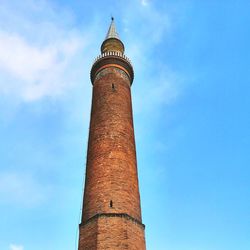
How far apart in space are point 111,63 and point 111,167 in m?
7.15

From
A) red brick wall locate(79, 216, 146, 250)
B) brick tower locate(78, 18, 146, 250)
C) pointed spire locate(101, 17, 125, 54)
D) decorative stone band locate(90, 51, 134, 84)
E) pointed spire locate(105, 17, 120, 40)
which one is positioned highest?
pointed spire locate(105, 17, 120, 40)

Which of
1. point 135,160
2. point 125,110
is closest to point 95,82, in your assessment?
point 125,110

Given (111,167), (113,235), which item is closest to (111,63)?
(111,167)

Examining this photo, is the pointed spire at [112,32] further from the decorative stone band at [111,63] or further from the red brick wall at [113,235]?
the red brick wall at [113,235]

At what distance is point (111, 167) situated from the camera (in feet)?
52.9

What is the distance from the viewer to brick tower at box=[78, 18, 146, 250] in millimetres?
14203

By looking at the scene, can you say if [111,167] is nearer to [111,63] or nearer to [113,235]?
[113,235]

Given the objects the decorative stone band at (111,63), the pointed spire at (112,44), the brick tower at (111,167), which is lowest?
the brick tower at (111,167)

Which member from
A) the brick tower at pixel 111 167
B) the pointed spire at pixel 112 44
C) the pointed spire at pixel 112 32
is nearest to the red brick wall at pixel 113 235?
the brick tower at pixel 111 167

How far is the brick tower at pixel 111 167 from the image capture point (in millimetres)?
14203

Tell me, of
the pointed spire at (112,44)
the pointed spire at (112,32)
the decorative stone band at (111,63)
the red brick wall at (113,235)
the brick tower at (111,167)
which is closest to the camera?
the red brick wall at (113,235)

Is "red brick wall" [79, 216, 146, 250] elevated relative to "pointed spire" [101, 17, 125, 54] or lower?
lower

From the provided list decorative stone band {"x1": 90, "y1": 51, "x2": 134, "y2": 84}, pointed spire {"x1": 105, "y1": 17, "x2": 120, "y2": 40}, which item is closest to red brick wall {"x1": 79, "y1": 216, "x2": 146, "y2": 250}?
decorative stone band {"x1": 90, "y1": 51, "x2": 134, "y2": 84}

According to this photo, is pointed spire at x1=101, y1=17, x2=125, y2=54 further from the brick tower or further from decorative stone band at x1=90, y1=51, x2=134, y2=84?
decorative stone band at x1=90, y1=51, x2=134, y2=84
